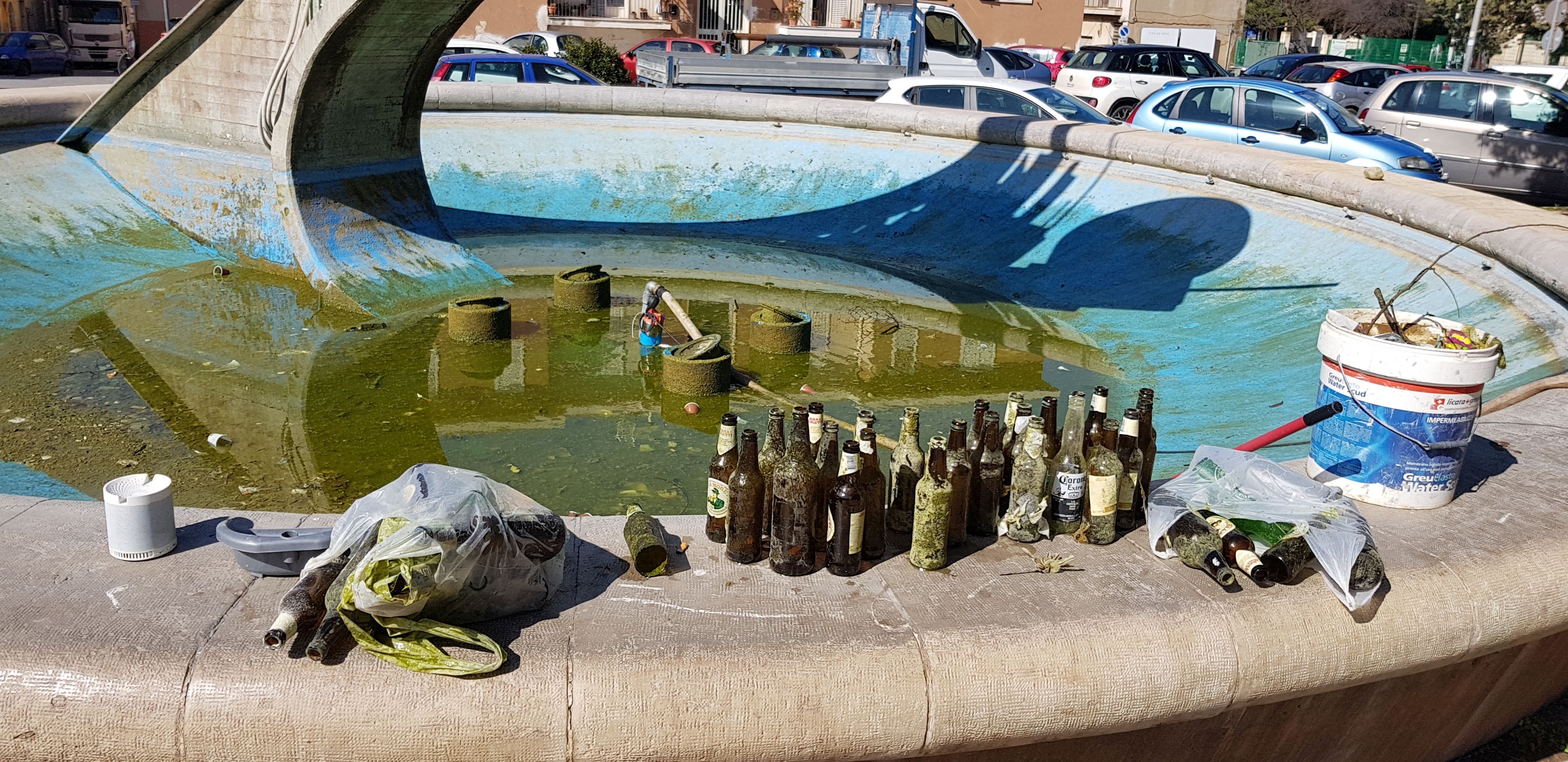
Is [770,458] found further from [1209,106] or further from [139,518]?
[1209,106]

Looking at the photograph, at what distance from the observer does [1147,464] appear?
158 inches

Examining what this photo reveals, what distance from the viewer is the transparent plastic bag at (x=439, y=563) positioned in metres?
2.85

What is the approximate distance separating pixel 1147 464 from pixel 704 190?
10.1 m

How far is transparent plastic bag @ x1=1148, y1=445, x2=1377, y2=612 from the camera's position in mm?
3322

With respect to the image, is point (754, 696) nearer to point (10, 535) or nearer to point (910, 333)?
point (10, 535)

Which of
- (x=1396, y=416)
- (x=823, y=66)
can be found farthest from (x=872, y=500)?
(x=823, y=66)

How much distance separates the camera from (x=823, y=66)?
16094mm

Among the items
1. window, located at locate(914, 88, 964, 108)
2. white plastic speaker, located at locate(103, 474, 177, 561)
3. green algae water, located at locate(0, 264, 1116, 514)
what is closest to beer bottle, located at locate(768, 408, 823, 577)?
white plastic speaker, located at locate(103, 474, 177, 561)

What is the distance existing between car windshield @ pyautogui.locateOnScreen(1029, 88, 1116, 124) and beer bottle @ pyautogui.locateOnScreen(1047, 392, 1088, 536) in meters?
11.3

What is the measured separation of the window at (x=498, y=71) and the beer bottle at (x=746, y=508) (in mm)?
13916

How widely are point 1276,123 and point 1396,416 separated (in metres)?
10.3

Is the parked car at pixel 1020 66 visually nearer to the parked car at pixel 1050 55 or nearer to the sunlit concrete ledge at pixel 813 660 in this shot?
the parked car at pixel 1050 55

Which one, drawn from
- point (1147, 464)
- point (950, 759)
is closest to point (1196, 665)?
point (950, 759)

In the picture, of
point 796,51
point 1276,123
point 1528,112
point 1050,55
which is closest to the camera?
point 1276,123
